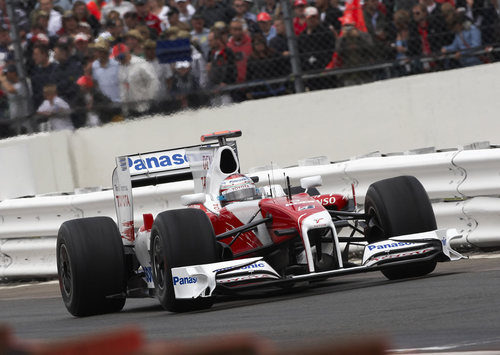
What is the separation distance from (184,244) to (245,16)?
5088 mm

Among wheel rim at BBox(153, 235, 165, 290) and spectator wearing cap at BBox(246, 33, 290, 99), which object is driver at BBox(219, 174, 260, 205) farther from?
spectator wearing cap at BBox(246, 33, 290, 99)

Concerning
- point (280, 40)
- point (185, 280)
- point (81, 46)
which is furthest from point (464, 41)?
point (185, 280)

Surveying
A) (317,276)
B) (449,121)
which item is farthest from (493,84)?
(317,276)

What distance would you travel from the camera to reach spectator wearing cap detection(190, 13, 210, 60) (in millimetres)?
11781

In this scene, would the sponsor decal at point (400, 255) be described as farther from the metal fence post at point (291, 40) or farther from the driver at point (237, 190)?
the metal fence post at point (291, 40)

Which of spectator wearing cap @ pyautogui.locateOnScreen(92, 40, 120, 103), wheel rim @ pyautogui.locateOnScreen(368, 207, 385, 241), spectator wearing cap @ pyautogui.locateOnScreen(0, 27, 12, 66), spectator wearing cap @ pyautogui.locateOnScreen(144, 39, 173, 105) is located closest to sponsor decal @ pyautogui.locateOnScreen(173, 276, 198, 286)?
wheel rim @ pyautogui.locateOnScreen(368, 207, 385, 241)

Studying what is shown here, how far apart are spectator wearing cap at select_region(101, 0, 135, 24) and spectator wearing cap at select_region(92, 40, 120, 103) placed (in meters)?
0.53

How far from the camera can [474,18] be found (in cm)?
1088

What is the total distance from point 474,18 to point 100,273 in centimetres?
494

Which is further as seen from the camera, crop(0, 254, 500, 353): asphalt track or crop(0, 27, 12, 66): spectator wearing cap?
crop(0, 27, 12, 66): spectator wearing cap

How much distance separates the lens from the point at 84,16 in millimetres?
12586

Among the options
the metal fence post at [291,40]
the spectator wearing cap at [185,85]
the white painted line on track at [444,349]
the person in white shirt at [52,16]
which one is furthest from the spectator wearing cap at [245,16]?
the white painted line on track at [444,349]

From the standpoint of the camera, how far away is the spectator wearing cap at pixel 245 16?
38.2ft

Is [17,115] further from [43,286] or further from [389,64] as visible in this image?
[389,64]
